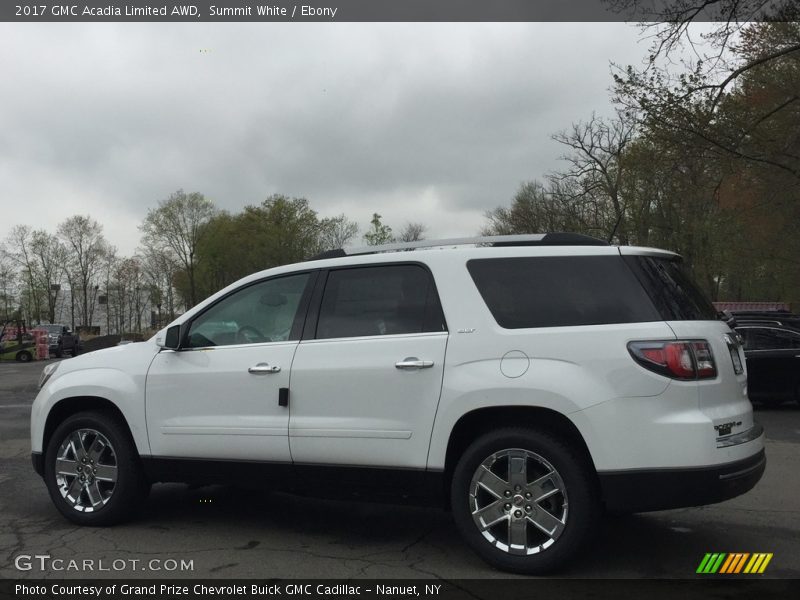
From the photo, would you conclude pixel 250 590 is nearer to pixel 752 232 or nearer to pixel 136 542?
pixel 136 542

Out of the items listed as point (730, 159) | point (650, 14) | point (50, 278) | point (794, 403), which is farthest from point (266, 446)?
point (50, 278)

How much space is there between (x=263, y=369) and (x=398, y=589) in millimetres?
1668

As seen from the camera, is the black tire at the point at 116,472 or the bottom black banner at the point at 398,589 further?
the black tire at the point at 116,472

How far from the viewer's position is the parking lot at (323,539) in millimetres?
4543

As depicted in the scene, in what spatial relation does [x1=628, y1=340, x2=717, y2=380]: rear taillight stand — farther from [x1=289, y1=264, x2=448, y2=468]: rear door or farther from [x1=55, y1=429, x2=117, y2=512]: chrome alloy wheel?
[x1=55, y1=429, x2=117, y2=512]: chrome alloy wheel

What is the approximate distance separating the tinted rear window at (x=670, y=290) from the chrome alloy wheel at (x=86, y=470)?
380 cm

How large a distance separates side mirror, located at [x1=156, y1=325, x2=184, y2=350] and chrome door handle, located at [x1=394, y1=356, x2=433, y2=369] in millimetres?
1723

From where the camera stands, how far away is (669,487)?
403 centimetres

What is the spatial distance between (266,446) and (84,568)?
49.8 inches

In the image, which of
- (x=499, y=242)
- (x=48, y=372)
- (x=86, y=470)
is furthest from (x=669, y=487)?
(x=48, y=372)

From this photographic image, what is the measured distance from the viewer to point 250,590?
4.19m

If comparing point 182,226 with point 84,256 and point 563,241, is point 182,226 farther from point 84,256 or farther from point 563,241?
point 563,241

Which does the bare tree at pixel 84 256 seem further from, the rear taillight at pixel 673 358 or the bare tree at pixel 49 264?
the rear taillight at pixel 673 358

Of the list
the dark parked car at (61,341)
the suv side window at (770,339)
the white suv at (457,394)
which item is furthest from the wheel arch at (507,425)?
the dark parked car at (61,341)
